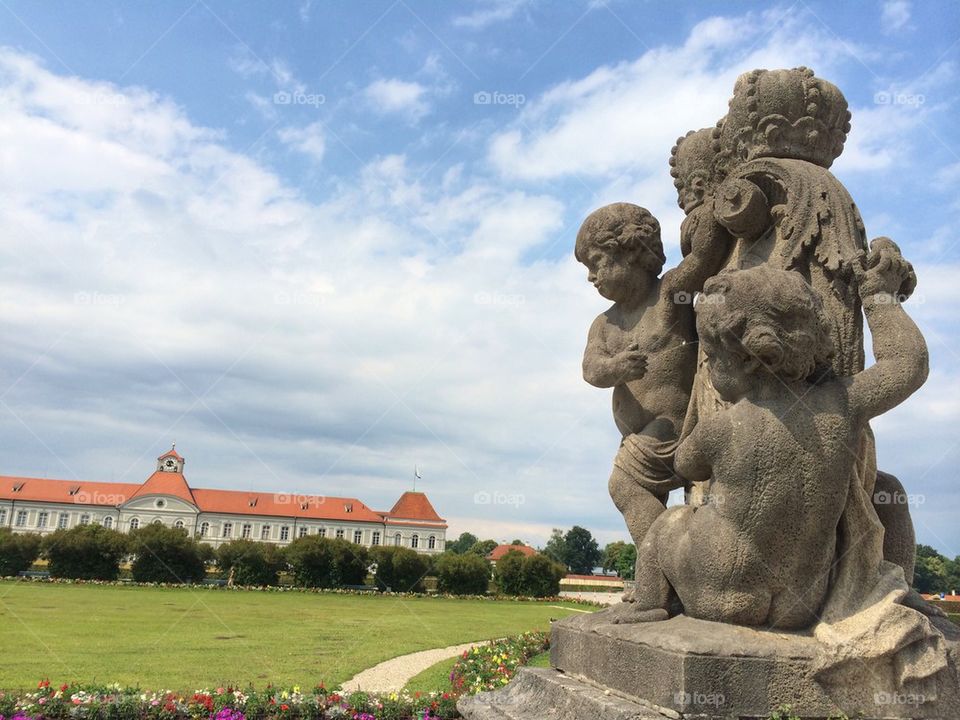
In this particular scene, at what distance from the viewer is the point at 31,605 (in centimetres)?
2170

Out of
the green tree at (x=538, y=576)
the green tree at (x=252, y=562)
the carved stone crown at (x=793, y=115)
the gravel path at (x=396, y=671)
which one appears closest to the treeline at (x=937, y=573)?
the green tree at (x=538, y=576)

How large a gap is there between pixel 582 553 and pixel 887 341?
77938 millimetres

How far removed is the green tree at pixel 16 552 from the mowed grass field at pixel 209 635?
923 centimetres

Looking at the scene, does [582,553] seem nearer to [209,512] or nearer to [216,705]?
[209,512]

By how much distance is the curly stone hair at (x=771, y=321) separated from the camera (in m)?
2.86

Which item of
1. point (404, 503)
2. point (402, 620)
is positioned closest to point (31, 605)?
point (402, 620)

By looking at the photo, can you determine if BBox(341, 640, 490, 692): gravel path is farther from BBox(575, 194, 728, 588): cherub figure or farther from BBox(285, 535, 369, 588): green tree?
BBox(285, 535, 369, 588): green tree

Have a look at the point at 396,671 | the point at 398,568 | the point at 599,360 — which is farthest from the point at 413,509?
the point at 599,360

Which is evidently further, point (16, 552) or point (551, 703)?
point (16, 552)

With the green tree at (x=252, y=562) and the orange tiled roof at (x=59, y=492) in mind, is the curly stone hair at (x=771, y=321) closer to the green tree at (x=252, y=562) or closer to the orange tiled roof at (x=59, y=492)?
the green tree at (x=252, y=562)

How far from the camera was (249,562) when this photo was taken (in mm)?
37719

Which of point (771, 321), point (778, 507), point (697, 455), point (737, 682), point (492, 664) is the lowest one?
point (492, 664)

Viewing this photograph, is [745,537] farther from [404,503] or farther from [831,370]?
[404,503]

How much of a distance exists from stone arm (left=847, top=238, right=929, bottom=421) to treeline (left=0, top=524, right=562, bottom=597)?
118ft
